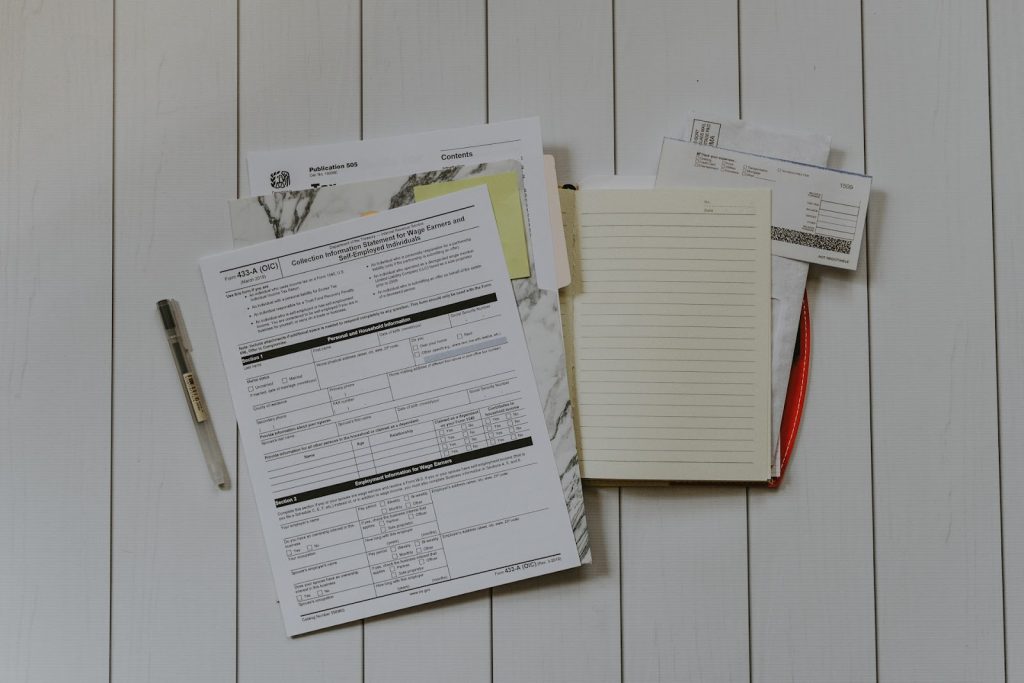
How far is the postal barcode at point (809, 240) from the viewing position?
2.01 ft

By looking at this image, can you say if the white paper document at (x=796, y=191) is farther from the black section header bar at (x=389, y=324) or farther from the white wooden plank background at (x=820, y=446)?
the black section header bar at (x=389, y=324)

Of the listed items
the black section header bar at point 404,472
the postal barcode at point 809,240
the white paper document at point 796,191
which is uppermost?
the white paper document at point 796,191

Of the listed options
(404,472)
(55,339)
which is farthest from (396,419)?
(55,339)

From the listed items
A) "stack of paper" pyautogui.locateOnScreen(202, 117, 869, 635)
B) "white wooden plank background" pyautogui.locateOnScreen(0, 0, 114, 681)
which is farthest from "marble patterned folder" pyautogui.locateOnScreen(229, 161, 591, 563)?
"white wooden plank background" pyautogui.locateOnScreen(0, 0, 114, 681)

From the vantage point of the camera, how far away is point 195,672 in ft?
2.05

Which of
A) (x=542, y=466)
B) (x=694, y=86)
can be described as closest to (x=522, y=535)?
(x=542, y=466)

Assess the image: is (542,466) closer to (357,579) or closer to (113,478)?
(357,579)

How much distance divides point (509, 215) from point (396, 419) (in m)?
0.19

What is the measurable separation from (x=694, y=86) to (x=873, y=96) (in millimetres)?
153

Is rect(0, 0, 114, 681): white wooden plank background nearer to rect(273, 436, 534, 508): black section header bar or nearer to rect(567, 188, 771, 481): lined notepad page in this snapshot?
rect(273, 436, 534, 508): black section header bar

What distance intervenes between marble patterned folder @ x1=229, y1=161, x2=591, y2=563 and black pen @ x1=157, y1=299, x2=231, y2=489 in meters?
0.09

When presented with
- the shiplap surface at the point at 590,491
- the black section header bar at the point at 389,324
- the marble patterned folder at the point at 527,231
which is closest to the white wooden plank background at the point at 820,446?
the shiplap surface at the point at 590,491

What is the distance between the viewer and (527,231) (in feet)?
2.00

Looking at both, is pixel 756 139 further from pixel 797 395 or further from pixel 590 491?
pixel 590 491
